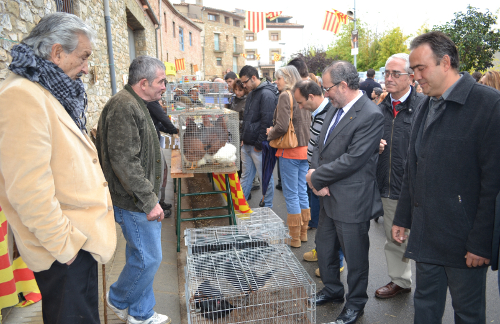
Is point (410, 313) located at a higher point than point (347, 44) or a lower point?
lower

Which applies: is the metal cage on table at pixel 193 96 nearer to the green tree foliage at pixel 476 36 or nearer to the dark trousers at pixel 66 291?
the dark trousers at pixel 66 291

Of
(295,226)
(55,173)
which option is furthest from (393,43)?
(55,173)

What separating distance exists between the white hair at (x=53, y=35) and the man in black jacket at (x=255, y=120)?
340cm

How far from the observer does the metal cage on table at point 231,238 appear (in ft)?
10.0

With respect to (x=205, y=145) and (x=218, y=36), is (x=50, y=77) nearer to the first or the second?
(x=205, y=145)

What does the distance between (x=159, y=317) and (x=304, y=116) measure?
281 cm

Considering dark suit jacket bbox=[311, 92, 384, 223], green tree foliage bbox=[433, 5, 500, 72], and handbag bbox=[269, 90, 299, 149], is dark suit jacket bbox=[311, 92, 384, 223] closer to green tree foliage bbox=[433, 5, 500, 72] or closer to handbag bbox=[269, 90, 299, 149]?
handbag bbox=[269, 90, 299, 149]

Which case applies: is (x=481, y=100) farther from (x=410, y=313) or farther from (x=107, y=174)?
(x=107, y=174)

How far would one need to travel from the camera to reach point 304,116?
14.2ft

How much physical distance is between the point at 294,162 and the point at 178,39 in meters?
24.9

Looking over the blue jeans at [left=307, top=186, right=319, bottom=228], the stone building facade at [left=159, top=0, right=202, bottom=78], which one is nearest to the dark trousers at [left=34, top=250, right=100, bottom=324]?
the blue jeans at [left=307, top=186, right=319, bottom=228]

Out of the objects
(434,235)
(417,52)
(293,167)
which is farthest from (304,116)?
(434,235)

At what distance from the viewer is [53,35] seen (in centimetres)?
159

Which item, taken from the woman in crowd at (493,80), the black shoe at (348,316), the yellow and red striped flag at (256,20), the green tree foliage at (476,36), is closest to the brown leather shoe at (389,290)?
the black shoe at (348,316)
